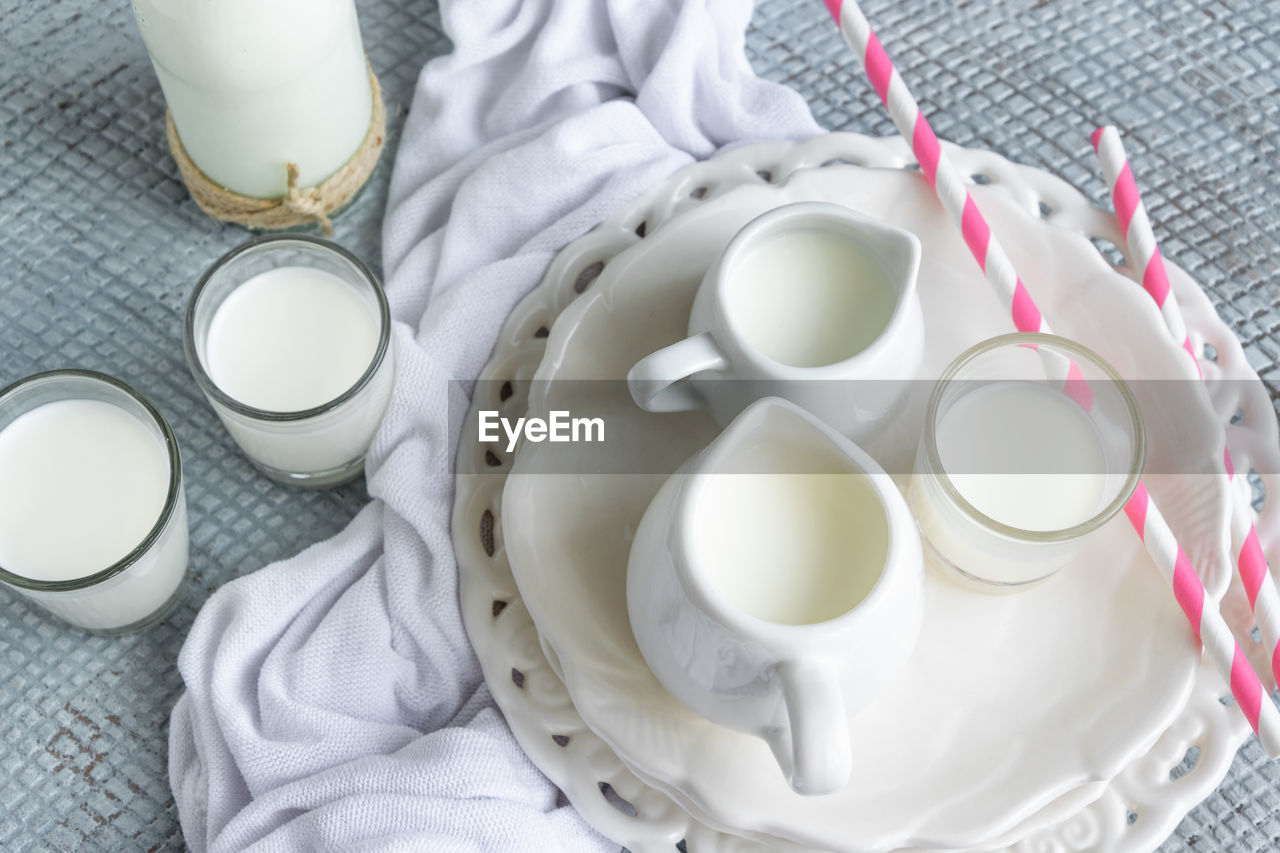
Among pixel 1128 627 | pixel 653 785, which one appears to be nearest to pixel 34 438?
pixel 653 785

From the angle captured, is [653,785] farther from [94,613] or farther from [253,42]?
[253,42]

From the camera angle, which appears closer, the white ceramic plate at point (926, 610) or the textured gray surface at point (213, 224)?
the white ceramic plate at point (926, 610)

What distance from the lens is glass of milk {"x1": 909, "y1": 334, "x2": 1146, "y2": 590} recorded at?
64 cm

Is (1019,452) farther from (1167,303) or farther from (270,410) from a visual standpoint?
(270,410)

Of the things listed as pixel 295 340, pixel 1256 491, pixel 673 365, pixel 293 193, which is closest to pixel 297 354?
pixel 295 340

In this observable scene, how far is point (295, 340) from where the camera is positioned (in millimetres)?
783

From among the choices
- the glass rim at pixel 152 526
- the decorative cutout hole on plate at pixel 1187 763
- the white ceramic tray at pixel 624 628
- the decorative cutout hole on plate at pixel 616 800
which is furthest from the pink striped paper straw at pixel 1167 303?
the glass rim at pixel 152 526

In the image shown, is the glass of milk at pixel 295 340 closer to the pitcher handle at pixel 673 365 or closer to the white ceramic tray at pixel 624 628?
the white ceramic tray at pixel 624 628

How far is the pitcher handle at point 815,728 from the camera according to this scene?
54 cm

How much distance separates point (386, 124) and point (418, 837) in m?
0.52

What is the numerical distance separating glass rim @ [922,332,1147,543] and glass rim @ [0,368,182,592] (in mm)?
424

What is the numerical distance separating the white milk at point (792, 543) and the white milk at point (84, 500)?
1.09 feet

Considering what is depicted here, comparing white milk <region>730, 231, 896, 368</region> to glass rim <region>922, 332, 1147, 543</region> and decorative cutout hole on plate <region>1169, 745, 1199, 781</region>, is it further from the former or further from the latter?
decorative cutout hole on plate <region>1169, 745, 1199, 781</region>

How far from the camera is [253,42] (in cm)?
70
